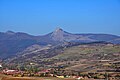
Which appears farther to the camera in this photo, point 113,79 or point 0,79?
point 113,79

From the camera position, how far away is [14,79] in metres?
102

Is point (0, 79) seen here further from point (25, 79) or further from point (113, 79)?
point (113, 79)

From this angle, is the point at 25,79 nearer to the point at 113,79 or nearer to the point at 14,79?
the point at 14,79

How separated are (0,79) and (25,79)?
6.75 metres

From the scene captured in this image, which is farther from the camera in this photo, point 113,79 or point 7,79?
point 113,79

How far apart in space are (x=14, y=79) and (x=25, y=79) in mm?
2781

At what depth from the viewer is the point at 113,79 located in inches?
5054

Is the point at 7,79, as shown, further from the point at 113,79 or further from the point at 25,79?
the point at 113,79

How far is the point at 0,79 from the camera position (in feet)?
339

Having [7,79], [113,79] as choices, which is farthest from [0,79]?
[113,79]

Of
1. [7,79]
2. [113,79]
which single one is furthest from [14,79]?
[113,79]

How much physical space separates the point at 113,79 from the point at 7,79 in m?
40.0

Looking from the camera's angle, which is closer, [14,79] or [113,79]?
[14,79]

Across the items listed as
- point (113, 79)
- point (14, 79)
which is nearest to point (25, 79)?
point (14, 79)
